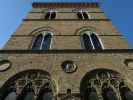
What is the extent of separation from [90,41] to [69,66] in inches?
109

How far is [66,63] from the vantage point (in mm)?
8977

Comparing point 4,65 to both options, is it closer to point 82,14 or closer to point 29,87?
point 29,87

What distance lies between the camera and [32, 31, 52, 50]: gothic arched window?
10.7 meters

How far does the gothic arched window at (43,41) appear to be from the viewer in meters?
10.7

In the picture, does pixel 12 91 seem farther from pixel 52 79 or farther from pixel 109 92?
pixel 109 92

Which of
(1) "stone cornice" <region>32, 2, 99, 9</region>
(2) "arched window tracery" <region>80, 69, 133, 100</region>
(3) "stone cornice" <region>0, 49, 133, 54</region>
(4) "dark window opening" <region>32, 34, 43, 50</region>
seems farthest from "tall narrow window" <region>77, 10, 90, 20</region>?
(2) "arched window tracery" <region>80, 69, 133, 100</region>

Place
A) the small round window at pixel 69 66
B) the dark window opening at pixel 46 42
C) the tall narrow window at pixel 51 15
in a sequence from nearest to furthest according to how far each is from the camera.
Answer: the small round window at pixel 69 66 → the dark window opening at pixel 46 42 → the tall narrow window at pixel 51 15

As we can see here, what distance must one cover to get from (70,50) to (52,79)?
6.27 feet

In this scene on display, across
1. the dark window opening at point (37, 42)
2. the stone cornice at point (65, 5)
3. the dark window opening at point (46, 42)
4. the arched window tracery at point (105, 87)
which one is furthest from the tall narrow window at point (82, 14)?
the arched window tracery at point (105, 87)

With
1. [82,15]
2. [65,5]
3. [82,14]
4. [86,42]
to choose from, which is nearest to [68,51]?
[86,42]

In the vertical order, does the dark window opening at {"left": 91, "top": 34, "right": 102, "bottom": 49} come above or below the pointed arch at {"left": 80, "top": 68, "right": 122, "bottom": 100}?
above

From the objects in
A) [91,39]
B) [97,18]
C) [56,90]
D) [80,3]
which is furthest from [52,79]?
[80,3]

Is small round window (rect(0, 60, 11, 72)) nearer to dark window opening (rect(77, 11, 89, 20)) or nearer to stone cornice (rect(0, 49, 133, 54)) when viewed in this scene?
stone cornice (rect(0, 49, 133, 54))

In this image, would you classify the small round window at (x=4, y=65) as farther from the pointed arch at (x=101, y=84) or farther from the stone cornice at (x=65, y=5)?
the stone cornice at (x=65, y=5)
